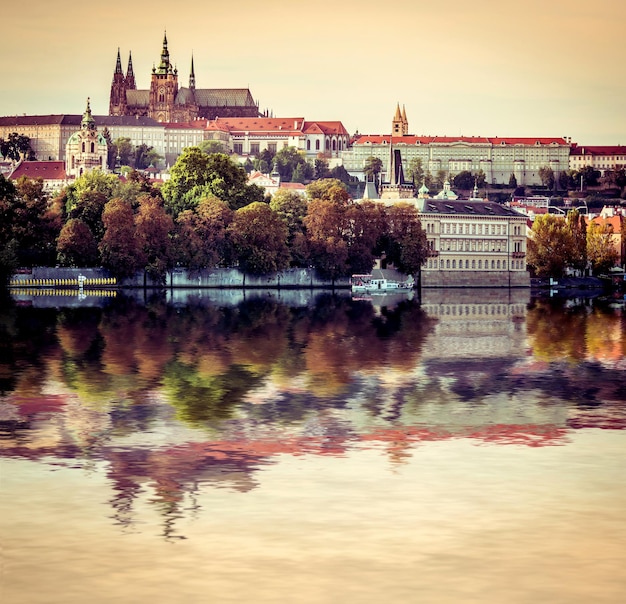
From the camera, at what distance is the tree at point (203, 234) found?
94.6m

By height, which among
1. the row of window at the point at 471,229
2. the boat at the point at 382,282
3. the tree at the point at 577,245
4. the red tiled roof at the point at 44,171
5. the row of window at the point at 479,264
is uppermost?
the red tiled roof at the point at 44,171

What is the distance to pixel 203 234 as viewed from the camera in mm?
95500

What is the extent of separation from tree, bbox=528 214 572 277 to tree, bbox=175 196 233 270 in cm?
2960

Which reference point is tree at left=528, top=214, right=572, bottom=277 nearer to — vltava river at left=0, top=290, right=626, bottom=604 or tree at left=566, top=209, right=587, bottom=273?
tree at left=566, top=209, right=587, bottom=273

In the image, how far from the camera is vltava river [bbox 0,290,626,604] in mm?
17781

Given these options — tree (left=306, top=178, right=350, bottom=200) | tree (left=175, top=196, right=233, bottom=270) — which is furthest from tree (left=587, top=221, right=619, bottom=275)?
tree (left=175, top=196, right=233, bottom=270)

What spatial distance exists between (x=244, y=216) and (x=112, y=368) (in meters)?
55.8

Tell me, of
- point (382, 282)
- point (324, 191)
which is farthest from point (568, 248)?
point (324, 191)

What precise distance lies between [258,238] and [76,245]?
11398 mm

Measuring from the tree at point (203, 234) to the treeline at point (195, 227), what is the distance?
62mm

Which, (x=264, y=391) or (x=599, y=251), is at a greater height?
(x=599, y=251)

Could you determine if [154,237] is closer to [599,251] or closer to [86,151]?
[599,251]

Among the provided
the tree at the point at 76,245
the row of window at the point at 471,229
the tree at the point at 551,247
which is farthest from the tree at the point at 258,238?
the tree at the point at 551,247

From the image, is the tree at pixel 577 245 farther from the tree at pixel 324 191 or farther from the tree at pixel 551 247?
the tree at pixel 324 191
